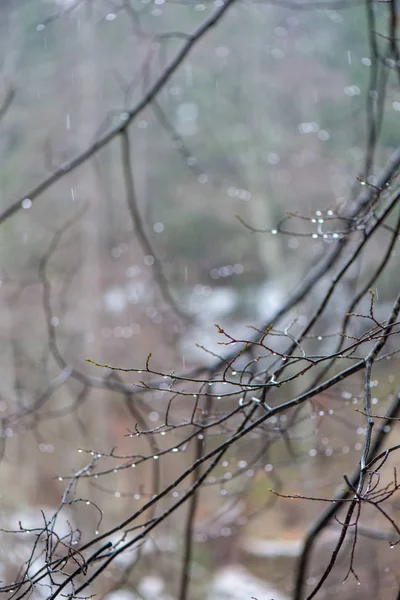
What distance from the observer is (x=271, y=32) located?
308 inches

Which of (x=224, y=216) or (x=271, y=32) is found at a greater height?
(x=271, y=32)

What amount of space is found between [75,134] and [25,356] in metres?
3.11

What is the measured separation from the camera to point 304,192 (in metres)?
7.95

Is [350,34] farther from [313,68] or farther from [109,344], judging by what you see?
[109,344]

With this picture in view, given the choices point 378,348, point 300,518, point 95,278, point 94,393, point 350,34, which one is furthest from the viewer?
point 95,278

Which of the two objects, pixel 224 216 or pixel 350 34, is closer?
pixel 350 34

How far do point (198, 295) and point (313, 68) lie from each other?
3.26 metres

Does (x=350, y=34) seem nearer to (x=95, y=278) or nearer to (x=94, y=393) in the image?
(x=95, y=278)

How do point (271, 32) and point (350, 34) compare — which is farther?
point (271, 32)

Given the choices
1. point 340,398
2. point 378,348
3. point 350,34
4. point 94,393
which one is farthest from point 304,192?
point 378,348

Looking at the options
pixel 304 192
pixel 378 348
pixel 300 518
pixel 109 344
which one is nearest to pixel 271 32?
pixel 304 192

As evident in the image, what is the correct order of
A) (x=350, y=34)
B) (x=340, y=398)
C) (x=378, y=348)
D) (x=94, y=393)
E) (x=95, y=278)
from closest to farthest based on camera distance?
(x=378, y=348), (x=340, y=398), (x=350, y=34), (x=94, y=393), (x=95, y=278)

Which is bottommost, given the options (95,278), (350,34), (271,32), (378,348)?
(378,348)

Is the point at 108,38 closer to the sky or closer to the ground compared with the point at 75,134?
closer to the sky
